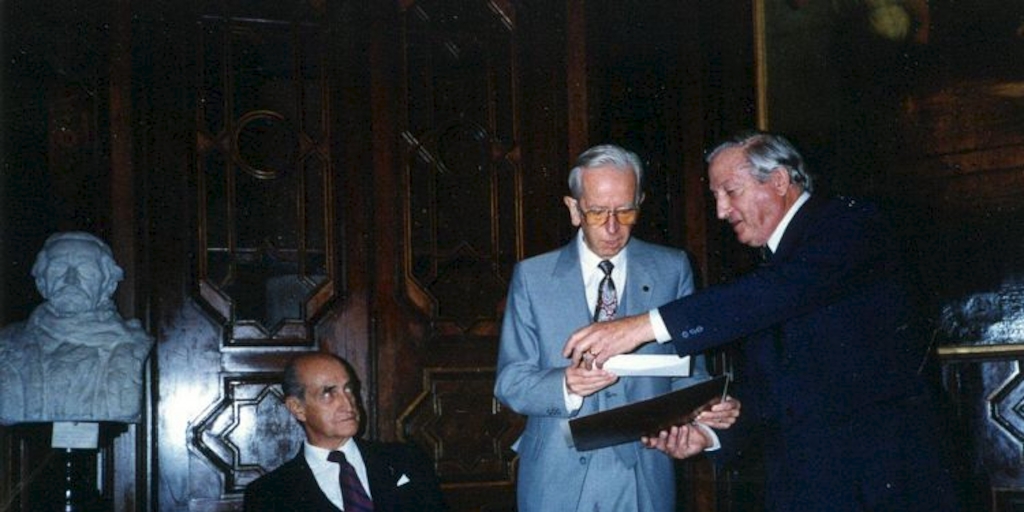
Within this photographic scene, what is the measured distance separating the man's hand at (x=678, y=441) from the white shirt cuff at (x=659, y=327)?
0.30 m

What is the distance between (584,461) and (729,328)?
558mm

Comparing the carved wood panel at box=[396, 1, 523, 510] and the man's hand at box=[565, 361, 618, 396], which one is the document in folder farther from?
the carved wood panel at box=[396, 1, 523, 510]

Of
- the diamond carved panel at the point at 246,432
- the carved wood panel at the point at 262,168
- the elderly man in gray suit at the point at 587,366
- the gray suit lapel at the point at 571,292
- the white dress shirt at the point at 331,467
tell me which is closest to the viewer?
the elderly man in gray suit at the point at 587,366

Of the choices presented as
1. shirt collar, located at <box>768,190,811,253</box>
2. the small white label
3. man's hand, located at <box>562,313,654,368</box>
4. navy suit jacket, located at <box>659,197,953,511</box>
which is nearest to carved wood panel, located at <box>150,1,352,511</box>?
the small white label

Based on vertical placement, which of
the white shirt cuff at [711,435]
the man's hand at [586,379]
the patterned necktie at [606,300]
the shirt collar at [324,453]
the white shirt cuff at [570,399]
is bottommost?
the shirt collar at [324,453]

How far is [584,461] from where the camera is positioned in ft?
7.89

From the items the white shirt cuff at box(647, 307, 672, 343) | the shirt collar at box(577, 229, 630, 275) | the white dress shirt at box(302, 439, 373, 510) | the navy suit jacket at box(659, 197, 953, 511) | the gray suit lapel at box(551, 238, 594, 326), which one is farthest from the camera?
the white dress shirt at box(302, 439, 373, 510)

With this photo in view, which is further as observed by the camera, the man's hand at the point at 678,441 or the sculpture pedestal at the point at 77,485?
the sculpture pedestal at the point at 77,485

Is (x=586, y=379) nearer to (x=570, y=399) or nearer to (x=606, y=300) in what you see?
(x=570, y=399)

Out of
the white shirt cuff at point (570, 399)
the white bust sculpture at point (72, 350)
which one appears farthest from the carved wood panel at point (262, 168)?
the white shirt cuff at point (570, 399)

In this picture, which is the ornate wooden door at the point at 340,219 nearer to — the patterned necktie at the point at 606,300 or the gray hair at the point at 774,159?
the patterned necktie at the point at 606,300

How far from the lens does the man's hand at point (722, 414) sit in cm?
243

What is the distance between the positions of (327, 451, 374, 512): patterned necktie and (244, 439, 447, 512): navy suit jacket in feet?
0.12

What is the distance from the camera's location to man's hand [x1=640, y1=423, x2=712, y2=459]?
2.35 metres
